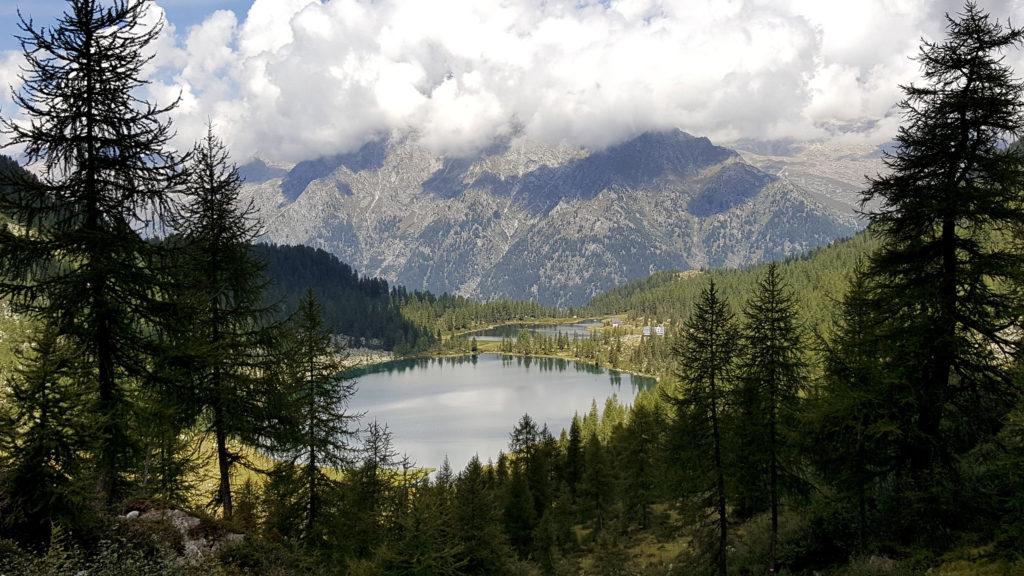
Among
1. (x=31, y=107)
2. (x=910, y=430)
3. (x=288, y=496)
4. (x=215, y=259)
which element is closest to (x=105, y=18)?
(x=31, y=107)

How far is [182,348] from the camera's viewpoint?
14.2 m

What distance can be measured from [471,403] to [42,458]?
444 feet

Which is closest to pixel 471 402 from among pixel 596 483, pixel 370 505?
pixel 596 483

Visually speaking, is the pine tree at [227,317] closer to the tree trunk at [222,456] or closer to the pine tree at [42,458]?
the tree trunk at [222,456]

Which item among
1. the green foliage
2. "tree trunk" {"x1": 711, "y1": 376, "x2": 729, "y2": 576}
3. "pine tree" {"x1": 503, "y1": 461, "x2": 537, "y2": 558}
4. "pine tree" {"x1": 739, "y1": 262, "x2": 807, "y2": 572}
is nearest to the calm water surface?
"pine tree" {"x1": 503, "y1": 461, "x2": 537, "y2": 558}

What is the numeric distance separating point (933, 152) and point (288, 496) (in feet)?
86.9

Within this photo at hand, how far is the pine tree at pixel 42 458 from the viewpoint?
35.9 ft

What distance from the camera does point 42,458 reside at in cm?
1098

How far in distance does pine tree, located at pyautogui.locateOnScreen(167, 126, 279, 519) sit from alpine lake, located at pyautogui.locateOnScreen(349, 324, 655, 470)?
71.6 m

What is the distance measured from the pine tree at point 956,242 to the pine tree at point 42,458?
20.3m

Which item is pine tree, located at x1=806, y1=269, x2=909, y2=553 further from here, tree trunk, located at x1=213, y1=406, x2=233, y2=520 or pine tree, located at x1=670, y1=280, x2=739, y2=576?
tree trunk, located at x1=213, y1=406, x2=233, y2=520

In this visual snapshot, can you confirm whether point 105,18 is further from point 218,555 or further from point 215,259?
point 218,555

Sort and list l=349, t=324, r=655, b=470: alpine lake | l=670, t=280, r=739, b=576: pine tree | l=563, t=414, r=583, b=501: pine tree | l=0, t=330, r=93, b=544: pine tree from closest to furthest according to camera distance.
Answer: l=0, t=330, r=93, b=544: pine tree → l=670, t=280, r=739, b=576: pine tree → l=563, t=414, r=583, b=501: pine tree → l=349, t=324, r=655, b=470: alpine lake

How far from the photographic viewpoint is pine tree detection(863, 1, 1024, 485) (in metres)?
15.0
